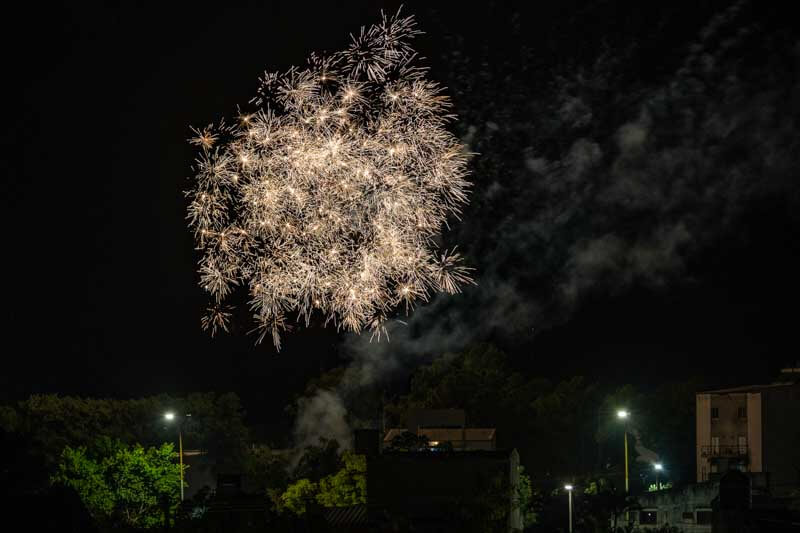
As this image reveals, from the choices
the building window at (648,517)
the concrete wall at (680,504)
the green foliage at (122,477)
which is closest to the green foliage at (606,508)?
the building window at (648,517)

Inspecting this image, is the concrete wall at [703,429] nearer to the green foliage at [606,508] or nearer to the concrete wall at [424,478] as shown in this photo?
the green foliage at [606,508]

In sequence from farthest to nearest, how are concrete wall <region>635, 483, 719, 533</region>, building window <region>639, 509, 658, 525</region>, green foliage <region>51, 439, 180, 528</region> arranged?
green foliage <region>51, 439, 180, 528</region>
building window <region>639, 509, 658, 525</region>
concrete wall <region>635, 483, 719, 533</region>

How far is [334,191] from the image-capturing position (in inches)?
1150

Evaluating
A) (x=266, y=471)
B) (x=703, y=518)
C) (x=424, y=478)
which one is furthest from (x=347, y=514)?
(x=266, y=471)

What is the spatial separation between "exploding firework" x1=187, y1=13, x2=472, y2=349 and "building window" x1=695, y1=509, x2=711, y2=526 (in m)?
18.4

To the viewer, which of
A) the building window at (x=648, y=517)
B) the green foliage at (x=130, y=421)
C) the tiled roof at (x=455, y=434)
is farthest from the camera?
the green foliage at (x=130, y=421)

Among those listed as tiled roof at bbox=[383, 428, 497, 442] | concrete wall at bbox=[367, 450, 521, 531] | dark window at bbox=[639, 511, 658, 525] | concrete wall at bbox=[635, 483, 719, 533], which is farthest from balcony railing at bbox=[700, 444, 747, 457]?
concrete wall at bbox=[367, 450, 521, 531]

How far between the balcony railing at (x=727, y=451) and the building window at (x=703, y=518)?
16.3 m

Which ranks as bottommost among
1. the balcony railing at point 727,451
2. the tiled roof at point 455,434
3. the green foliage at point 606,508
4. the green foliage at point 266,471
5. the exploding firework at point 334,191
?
the green foliage at point 266,471

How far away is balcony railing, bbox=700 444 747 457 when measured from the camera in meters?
58.0

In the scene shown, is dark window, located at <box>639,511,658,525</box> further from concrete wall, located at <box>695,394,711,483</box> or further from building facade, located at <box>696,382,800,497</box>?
concrete wall, located at <box>695,394,711,483</box>

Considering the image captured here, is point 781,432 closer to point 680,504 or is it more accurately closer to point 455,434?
point 680,504

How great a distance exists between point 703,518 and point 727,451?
17265 mm

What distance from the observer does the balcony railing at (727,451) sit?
58.0 m
